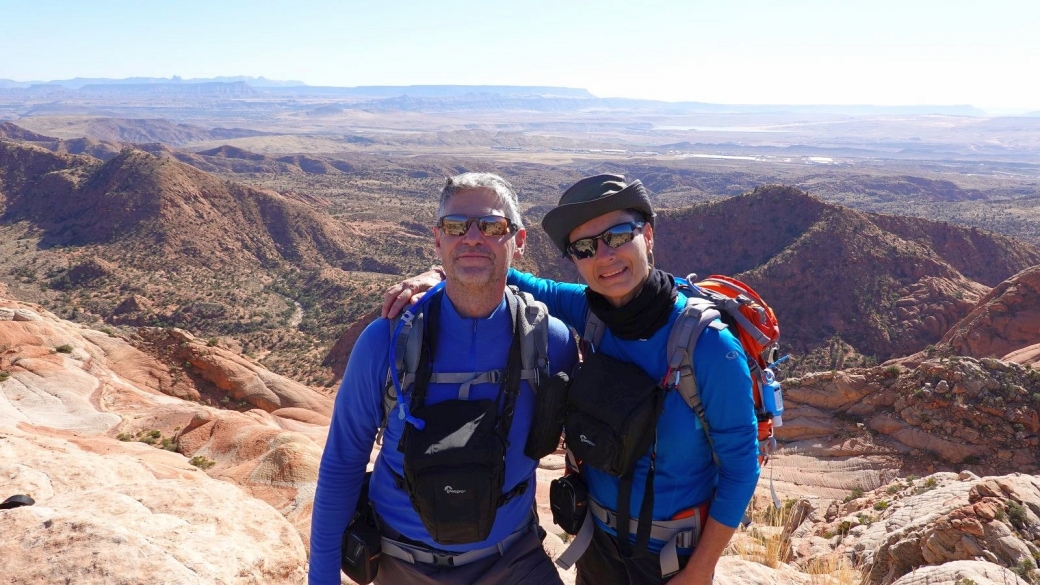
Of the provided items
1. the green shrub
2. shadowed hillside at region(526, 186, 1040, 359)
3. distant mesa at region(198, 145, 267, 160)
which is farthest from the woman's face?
distant mesa at region(198, 145, 267, 160)

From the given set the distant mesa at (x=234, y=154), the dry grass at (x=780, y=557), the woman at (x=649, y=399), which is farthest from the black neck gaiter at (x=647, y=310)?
the distant mesa at (x=234, y=154)

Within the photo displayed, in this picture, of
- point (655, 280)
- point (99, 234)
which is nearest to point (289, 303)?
point (99, 234)

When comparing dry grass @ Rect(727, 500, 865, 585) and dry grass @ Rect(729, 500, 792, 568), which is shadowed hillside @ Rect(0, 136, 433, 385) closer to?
dry grass @ Rect(729, 500, 792, 568)

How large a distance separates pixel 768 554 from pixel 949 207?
119 meters

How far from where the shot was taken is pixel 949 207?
3873 inches

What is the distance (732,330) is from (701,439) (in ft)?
2.21

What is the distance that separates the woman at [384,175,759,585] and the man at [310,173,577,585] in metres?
0.29

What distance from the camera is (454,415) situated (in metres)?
2.78

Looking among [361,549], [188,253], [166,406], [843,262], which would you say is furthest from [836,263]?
[188,253]

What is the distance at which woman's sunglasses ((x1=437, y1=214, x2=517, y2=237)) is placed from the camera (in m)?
3.12

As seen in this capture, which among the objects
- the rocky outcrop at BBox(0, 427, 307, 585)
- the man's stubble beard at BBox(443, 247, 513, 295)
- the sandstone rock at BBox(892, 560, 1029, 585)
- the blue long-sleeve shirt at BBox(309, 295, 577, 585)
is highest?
the man's stubble beard at BBox(443, 247, 513, 295)

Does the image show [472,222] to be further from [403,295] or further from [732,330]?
[732,330]

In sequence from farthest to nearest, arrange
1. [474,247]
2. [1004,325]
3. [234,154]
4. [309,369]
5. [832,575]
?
[234,154]
[309,369]
[1004,325]
[832,575]
[474,247]

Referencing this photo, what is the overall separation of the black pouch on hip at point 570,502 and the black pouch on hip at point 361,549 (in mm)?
995
